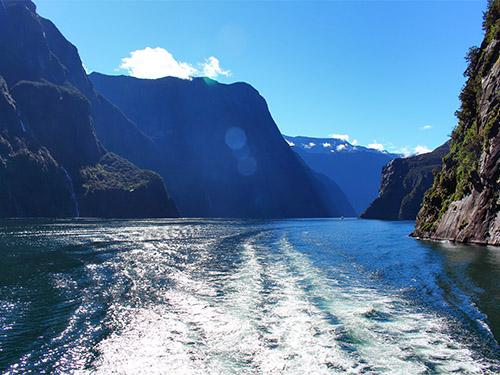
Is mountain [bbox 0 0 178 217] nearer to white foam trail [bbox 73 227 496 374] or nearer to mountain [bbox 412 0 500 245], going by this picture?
white foam trail [bbox 73 227 496 374]

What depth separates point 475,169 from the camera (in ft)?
134

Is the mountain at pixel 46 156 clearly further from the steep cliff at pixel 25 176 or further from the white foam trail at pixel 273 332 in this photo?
the white foam trail at pixel 273 332

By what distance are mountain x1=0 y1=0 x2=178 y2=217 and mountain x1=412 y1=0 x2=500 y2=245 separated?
134 metres

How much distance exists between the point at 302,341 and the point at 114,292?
1033 cm

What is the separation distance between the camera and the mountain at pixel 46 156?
13050cm

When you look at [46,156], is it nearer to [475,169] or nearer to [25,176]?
[25,176]

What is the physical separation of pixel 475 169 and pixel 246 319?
4167 centimetres

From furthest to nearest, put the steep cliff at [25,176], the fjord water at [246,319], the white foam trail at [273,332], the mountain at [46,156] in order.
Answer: the mountain at [46,156] < the steep cliff at [25,176] < the fjord water at [246,319] < the white foam trail at [273,332]


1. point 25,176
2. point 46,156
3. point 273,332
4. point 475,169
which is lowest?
point 273,332

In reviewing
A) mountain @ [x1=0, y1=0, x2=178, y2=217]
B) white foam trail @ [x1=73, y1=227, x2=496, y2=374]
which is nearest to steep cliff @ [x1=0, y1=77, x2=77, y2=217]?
mountain @ [x1=0, y1=0, x2=178, y2=217]

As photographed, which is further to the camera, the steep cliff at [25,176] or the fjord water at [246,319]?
the steep cliff at [25,176]

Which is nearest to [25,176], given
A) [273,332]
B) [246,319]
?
[246,319]

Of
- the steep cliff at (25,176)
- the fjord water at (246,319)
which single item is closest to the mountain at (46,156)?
the steep cliff at (25,176)

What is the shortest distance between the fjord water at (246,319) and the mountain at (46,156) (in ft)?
408
